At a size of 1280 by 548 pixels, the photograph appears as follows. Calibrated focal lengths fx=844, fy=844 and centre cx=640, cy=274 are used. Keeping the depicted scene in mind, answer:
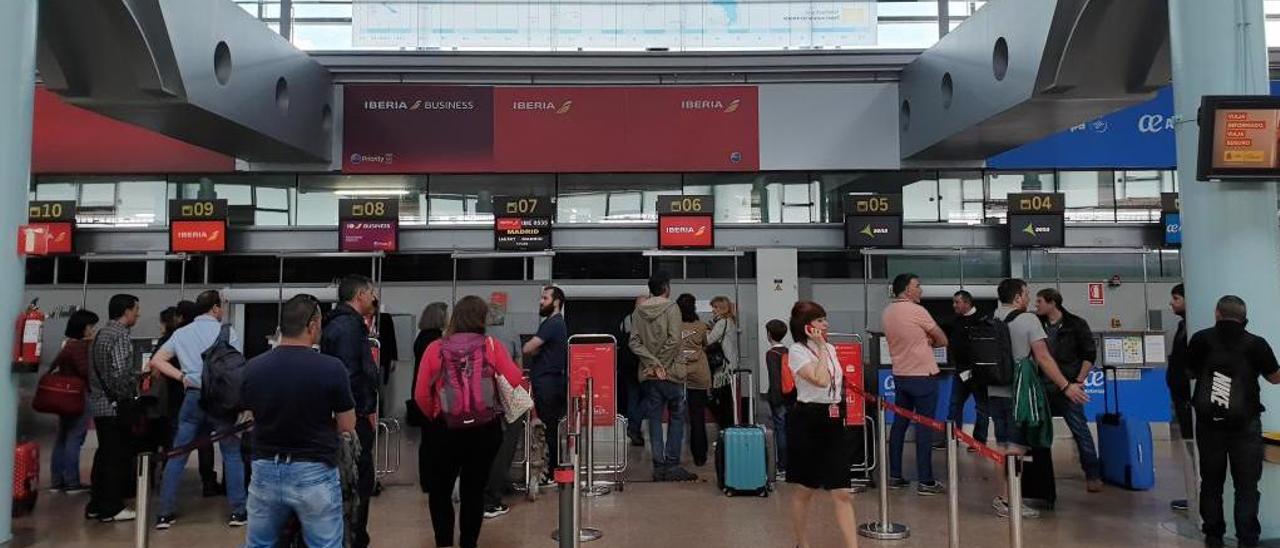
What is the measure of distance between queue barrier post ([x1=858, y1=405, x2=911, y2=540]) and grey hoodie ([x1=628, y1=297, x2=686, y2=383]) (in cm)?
201

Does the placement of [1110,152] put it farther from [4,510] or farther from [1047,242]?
[4,510]

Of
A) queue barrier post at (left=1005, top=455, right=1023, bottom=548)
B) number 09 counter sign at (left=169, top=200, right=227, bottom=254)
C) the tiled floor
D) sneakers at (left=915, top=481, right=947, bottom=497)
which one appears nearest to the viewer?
queue barrier post at (left=1005, top=455, right=1023, bottom=548)

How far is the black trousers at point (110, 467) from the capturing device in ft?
19.7

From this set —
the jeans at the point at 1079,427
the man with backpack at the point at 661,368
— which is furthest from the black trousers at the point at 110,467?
the jeans at the point at 1079,427

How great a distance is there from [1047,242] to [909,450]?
336 centimetres

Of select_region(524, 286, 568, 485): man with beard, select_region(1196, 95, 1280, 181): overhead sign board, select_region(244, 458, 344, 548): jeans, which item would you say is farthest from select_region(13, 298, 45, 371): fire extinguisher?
select_region(1196, 95, 1280, 181): overhead sign board

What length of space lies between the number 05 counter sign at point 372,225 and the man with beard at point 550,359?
4322 millimetres

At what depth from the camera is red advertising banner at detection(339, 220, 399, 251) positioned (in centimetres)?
1027

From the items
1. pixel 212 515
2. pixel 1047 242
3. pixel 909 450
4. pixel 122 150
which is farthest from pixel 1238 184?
pixel 122 150

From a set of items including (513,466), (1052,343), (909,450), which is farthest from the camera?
(909,450)

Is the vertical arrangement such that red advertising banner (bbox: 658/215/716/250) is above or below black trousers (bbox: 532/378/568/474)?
above

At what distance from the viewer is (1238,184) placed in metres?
5.31

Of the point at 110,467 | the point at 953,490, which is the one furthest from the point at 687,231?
the point at 110,467

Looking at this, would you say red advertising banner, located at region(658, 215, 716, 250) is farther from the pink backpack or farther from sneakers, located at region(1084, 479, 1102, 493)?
the pink backpack
